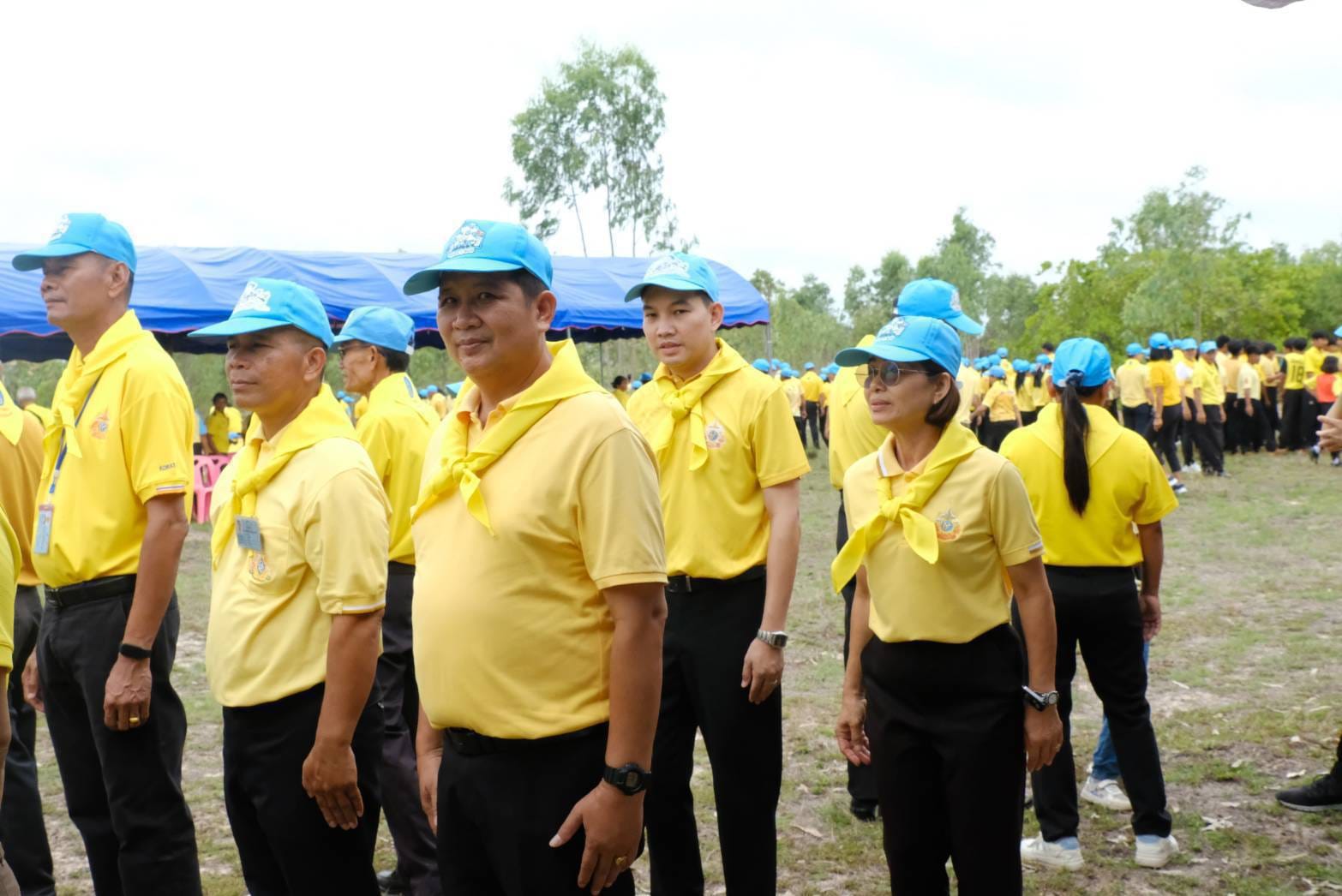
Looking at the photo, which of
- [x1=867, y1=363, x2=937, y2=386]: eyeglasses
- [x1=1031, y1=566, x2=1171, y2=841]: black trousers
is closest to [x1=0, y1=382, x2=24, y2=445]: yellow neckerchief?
[x1=867, y1=363, x2=937, y2=386]: eyeglasses

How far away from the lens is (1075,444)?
4715 millimetres

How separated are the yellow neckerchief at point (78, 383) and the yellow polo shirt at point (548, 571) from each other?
196 centimetres

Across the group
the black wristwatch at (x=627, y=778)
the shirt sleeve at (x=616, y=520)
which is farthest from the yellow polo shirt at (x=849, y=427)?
the black wristwatch at (x=627, y=778)

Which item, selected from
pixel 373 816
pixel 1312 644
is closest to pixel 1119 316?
pixel 1312 644

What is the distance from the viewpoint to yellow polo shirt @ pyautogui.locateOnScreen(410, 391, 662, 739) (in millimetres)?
2381

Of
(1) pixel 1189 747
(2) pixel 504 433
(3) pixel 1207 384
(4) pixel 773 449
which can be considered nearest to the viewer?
(2) pixel 504 433

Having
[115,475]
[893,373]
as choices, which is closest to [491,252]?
[893,373]

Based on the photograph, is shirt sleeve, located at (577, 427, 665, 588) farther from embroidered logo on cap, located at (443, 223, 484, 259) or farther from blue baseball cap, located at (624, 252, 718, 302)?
blue baseball cap, located at (624, 252, 718, 302)

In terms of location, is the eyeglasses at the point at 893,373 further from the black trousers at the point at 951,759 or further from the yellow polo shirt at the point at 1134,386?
the yellow polo shirt at the point at 1134,386

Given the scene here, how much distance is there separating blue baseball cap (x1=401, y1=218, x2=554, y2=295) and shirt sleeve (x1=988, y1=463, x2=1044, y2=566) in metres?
1.55

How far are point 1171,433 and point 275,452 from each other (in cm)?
1686

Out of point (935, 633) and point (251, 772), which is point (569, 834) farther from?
point (935, 633)

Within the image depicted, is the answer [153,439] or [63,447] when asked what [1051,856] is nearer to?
[153,439]

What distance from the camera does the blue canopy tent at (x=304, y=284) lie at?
48.0 ft
